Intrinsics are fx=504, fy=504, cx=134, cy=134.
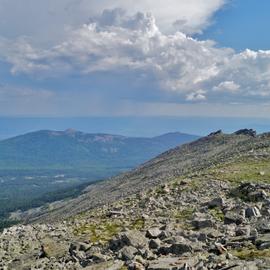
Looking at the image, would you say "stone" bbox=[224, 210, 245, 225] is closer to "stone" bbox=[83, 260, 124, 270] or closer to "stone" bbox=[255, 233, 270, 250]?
"stone" bbox=[255, 233, 270, 250]

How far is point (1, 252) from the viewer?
40250 millimetres

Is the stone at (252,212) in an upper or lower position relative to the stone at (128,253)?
upper

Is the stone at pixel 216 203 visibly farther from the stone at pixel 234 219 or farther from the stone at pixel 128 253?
the stone at pixel 128 253

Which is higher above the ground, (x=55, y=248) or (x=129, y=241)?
(x=129, y=241)

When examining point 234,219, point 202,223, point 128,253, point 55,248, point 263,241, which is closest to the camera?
point 263,241

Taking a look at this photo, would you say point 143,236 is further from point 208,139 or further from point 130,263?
point 208,139

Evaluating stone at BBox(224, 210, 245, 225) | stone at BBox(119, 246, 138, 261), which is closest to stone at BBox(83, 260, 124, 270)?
stone at BBox(119, 246, 138, 261)

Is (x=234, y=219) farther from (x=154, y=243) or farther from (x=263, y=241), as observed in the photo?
(x=263, y=241)

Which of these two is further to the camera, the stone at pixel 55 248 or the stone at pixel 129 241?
the stone at pixel 55 248

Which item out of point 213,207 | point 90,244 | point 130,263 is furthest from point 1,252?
point 213,207

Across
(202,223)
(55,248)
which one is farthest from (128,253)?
(202,223)

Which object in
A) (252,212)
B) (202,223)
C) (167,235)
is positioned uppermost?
(252,212)

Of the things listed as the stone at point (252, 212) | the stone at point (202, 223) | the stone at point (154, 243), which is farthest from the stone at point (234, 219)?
the stone at point (154, 243)

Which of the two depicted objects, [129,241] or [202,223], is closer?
[129,241]
